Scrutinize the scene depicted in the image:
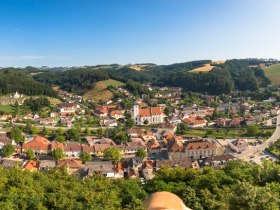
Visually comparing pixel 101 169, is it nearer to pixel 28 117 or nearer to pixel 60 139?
pixel 60 139

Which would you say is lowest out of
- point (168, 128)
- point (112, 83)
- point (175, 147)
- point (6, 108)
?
point (168, 128)

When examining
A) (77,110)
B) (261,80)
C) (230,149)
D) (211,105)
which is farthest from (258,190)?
(261,80)

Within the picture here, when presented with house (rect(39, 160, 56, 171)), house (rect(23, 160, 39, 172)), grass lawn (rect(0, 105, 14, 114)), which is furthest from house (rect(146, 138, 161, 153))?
grass lawn (rect(0, 105, 14, 114))

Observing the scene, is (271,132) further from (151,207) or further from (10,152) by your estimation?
(151,207)

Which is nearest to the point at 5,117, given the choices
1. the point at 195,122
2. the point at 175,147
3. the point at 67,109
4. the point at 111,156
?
the point at 67,109

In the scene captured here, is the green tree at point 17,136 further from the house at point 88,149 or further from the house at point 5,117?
the house at point 5,117

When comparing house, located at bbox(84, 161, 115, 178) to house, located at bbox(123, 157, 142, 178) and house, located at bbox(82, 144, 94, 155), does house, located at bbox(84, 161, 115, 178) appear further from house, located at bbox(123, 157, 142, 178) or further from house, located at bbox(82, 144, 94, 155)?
house, located at bbox(82, 144, 94, 155)

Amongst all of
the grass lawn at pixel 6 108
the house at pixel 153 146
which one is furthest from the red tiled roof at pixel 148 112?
the grass lawn at pixel 6 108
